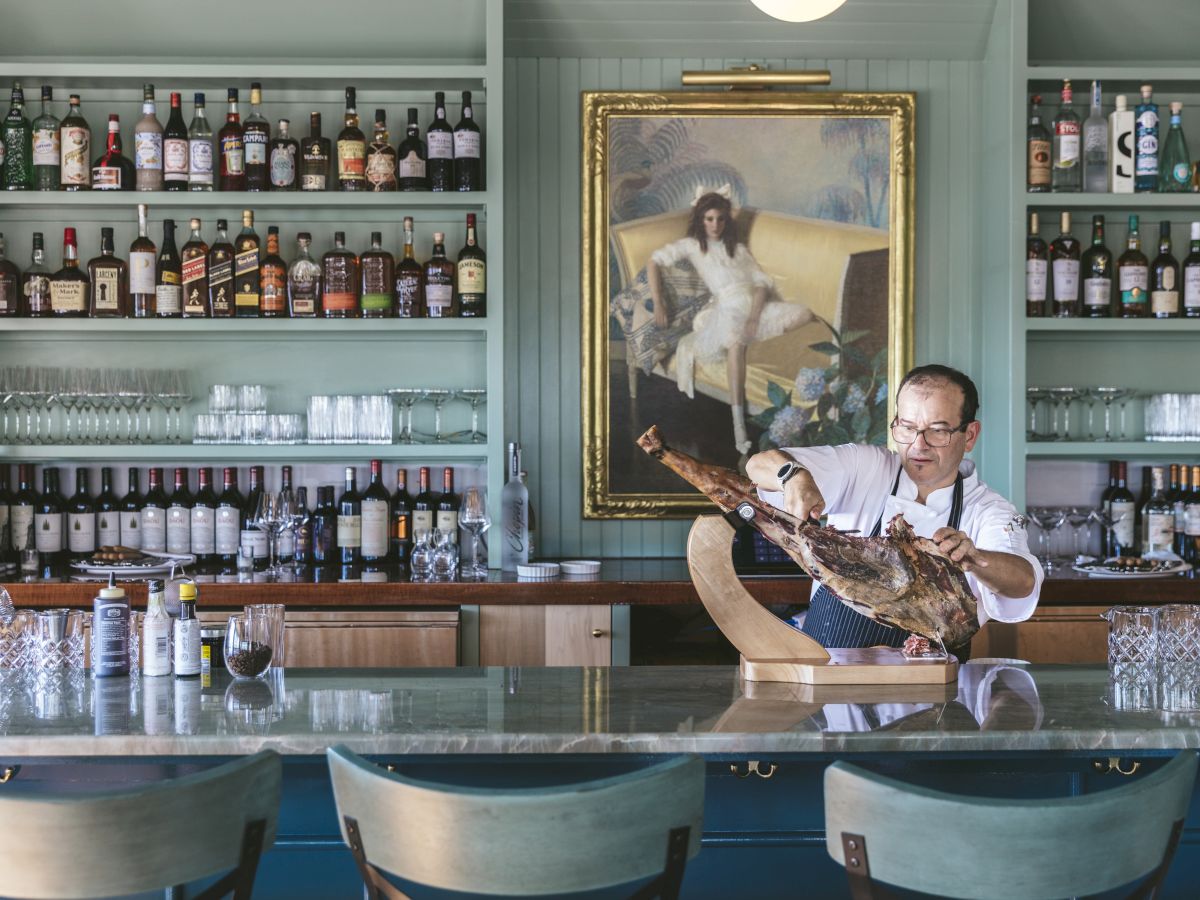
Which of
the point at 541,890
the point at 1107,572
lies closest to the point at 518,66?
the point at 1107,572

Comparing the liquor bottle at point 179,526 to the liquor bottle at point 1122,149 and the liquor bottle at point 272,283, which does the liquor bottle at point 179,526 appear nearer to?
the liquor bottle at point 272,283

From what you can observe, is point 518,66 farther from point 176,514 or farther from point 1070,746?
point 1070,746

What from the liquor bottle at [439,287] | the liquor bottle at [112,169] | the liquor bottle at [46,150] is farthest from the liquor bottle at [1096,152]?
the liquor bottle at [46,150]

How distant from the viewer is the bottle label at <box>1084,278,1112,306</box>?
3895mm

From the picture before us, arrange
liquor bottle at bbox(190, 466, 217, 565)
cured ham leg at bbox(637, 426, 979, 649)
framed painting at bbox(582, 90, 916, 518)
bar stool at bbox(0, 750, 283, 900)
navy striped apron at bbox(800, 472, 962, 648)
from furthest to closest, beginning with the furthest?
framed painting at bbox(582, 90, 916, 518)
liquor bottle at bbox(190, 466, 217, 565)
navy striped apron at bbox(800, 472, 962, 648)
cured ham leg at bbox(637, 426, 979, 649)
bar stool at bbox(0, 750, 283, 900)

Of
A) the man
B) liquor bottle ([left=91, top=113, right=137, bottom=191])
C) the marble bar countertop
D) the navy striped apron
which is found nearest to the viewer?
the marble bar countertop

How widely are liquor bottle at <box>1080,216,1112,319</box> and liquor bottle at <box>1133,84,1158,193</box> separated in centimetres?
16

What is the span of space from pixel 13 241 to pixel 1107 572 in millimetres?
3605

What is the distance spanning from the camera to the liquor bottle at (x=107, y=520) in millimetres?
3895

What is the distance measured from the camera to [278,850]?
1919 mm

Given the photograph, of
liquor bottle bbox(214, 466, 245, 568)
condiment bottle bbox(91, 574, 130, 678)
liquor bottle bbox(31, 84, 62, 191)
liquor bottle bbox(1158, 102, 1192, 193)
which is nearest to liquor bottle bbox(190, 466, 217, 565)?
liquor bottle bbox(214, 466, 245, 568)

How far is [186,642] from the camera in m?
2.09

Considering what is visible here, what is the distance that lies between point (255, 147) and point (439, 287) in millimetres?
732

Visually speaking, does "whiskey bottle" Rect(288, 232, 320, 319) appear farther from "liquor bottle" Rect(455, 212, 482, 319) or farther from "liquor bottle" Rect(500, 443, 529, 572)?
"liquor bottle" Rect(500, 443, 529, 572)
